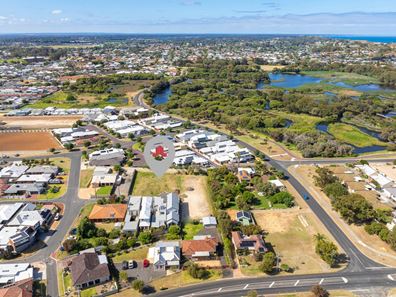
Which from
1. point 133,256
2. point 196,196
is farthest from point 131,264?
point 196,196

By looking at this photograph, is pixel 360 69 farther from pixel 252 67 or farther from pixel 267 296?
pixel 267 296

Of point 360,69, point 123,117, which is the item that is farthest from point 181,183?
point 360,69

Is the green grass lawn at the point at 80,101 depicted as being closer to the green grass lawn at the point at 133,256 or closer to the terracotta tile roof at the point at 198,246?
the green grass lawn at the point at 133,256

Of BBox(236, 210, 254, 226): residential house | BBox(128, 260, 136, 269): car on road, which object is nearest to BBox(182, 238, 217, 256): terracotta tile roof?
BBox(128, 260, 136, 269): car on road

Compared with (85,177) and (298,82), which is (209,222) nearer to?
(85,177)

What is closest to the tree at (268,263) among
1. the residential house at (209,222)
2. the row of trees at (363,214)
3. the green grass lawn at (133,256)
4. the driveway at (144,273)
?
the residential house at (209,222)

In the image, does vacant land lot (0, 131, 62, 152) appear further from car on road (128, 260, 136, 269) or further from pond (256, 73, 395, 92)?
pond (256, 73, 395, 92)
